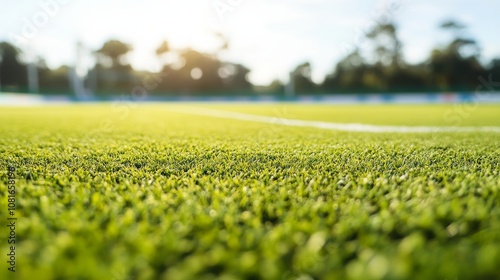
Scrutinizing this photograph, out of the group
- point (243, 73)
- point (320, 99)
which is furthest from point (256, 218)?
point (243, 73)

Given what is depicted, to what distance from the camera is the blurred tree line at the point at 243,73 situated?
36.7 meters

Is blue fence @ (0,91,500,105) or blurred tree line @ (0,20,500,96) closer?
blue fence @ (0,91,500,105)

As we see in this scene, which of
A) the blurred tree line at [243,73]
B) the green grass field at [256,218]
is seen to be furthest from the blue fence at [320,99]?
the green grass field at [256,218]

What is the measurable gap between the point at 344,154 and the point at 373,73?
39.2 metres

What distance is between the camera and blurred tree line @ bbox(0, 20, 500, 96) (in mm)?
36719

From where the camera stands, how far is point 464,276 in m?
1.11

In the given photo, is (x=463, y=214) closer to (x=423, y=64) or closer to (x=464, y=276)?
(x=464, y=276)

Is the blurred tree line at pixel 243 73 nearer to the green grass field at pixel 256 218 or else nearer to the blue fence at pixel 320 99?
the blue fence at pixel 320 99

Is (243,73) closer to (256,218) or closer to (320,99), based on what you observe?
(320,99)

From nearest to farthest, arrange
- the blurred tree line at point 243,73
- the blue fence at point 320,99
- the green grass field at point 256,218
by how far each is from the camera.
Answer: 1. the green grass field at point 256,218
2. the blue fence at point 320,99
3. the blurred tree line at point 243,73

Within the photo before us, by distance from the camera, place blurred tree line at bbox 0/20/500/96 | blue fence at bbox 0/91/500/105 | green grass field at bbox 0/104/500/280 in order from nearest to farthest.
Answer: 1. green grass field at bbox 0/104/500/280
2. blue fence at bbox 0/91/500/105
3. blurred tree line at bbox 0/20/500/96

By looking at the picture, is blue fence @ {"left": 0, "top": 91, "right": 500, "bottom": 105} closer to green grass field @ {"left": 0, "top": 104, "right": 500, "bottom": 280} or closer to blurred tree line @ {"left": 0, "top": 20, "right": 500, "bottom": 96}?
blurred tree line @ {"left": 0, "top": 20, "right": 500, "bottom": 96}

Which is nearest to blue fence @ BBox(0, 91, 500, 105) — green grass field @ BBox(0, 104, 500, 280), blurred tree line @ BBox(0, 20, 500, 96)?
blurred tree line @ BBox(0, 20, 500, 96)

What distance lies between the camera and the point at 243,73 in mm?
47219
